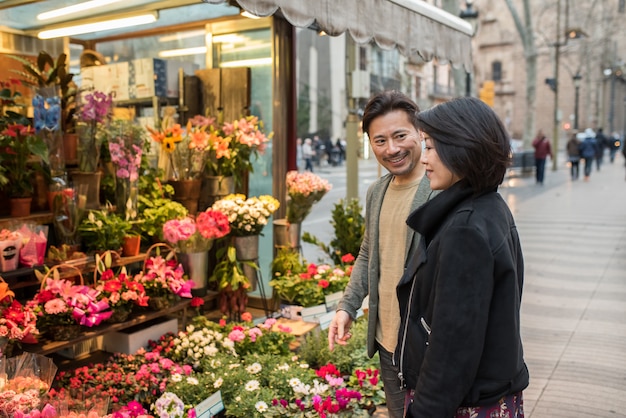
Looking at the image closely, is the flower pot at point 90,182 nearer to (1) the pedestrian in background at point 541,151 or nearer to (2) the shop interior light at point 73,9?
(2) the shop interior light at point 73,9

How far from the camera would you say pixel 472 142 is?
170cm

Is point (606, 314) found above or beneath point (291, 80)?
beneath

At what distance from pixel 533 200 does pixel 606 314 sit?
9971mm

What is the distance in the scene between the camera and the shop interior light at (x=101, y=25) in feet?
18.4

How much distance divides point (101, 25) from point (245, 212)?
2524 mm

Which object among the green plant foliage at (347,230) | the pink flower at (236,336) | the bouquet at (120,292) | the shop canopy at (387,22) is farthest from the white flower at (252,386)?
the green plant foliage at (347,230)

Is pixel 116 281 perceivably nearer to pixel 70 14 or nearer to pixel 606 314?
pixel 70 14

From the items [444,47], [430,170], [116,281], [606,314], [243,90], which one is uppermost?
[444,47]

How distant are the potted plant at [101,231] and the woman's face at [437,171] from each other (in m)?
2.94

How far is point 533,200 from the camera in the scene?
15469 millimetres

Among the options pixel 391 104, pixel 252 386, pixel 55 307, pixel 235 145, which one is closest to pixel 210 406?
pixel 252 386

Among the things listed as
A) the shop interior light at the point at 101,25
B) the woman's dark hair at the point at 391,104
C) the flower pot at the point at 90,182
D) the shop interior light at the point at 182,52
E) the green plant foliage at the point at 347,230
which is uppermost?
the shop interior light at the point at 101,25

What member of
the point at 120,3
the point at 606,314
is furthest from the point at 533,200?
the point at 120,3

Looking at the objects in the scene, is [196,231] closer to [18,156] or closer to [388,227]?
[18,156]
